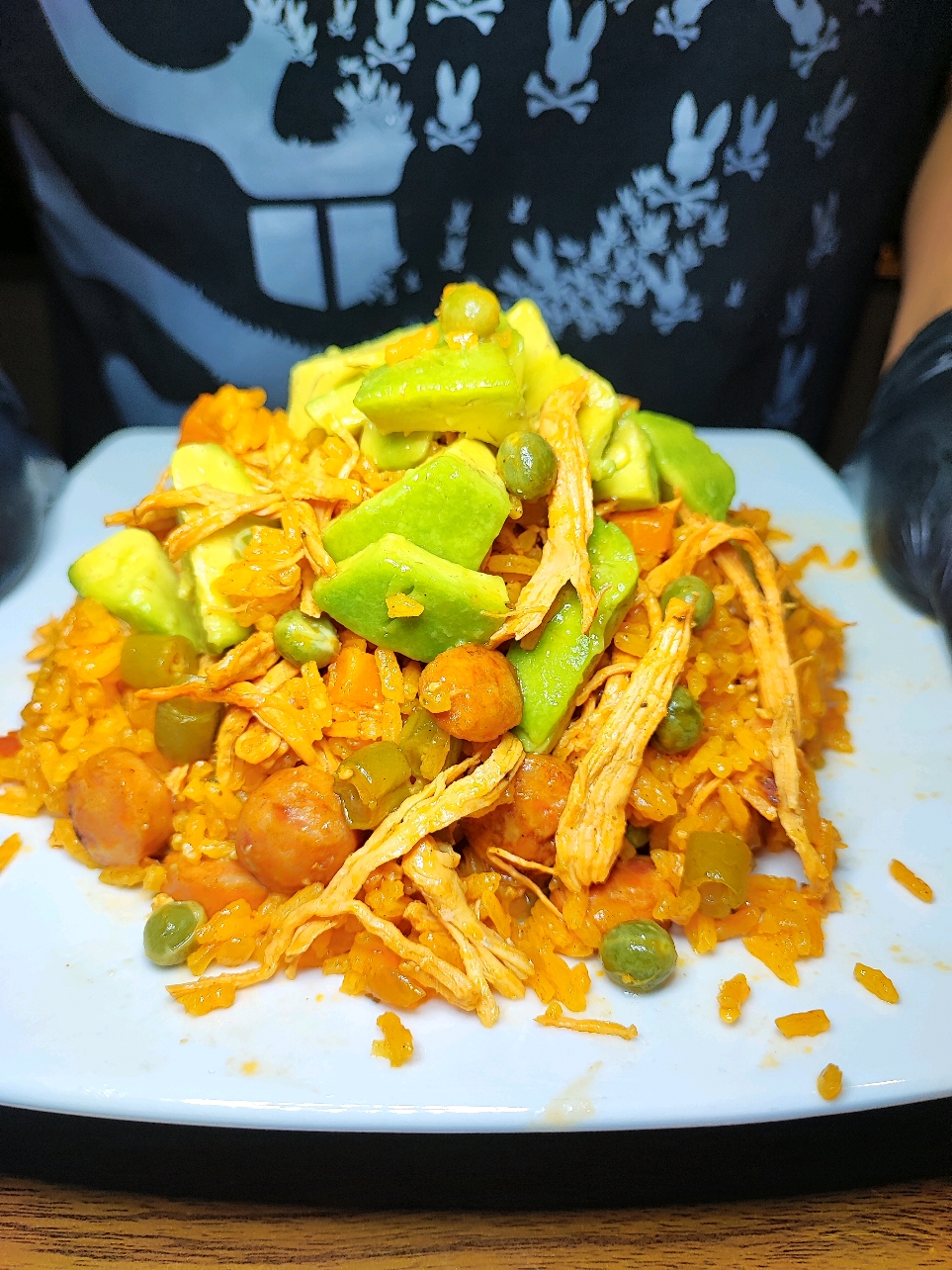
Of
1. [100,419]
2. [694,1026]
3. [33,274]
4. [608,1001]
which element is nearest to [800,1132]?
[694,1026]

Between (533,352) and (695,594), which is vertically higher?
(533,352)

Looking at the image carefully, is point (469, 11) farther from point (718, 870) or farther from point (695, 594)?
point (718, 870)

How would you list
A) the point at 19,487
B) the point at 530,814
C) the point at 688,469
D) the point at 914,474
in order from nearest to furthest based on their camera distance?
1. the point at 530,814
2. the point at 688,469
3. the point at 914,474
4. the point at 19,487

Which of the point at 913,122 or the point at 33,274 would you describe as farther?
the point at 33,274

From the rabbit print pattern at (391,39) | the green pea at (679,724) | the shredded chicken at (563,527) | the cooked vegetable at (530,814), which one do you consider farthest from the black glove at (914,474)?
the rabbit print pattern at (391,39)

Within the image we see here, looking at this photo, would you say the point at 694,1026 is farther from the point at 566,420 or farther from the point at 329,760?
the point at 566,420

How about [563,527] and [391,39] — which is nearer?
[563,527]

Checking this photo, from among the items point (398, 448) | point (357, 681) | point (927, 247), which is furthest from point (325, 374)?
point (927, 247)
